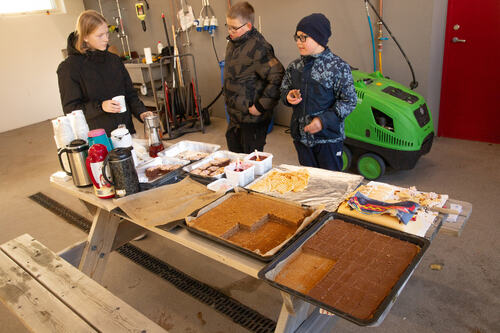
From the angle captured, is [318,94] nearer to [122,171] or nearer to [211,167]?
[211,167]

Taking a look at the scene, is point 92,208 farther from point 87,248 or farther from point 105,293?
point 105,293

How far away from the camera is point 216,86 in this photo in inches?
218

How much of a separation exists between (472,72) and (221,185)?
9.87 feet

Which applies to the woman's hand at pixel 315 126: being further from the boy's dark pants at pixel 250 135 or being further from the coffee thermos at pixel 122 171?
the coffee thermos at pixel 122 171

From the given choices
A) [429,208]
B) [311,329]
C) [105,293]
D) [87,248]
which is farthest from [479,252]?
[87,248]

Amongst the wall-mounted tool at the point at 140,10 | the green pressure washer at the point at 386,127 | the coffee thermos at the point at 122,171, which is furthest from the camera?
the wall-mounted tool at the point at 140,10

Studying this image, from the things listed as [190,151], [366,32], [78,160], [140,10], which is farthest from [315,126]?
[140,10]

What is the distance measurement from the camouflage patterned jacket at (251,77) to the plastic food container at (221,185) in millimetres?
993

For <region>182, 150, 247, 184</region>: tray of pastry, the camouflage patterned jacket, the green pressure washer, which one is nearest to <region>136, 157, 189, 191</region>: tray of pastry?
<region>182, 150, 247, 184</region>: tray of pastry

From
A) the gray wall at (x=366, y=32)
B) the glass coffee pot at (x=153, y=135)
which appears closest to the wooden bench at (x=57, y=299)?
the glass coffee pot at (x=153, y=135)

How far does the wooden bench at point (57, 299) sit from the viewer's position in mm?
1312

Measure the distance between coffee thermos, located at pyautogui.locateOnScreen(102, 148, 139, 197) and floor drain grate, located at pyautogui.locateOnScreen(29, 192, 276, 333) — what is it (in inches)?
31.7

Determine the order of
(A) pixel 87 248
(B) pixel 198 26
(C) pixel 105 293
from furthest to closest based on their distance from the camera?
(B) pixel 198 26
(A) pixel 87 248
(C) pixel 105 293

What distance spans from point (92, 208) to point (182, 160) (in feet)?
2.44
